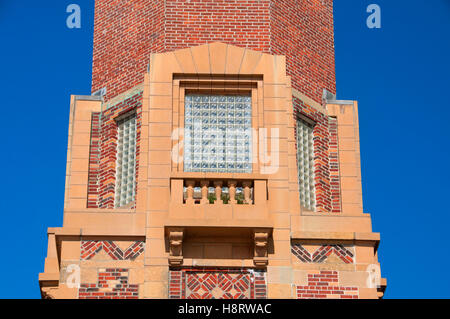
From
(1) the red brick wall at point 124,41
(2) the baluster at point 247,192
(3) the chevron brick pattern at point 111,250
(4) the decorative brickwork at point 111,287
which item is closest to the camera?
(4) the decorative brickwork at point 111,287

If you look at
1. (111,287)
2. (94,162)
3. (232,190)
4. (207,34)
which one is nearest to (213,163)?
(232,190)

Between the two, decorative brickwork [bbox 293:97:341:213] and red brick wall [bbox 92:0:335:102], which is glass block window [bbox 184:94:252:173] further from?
red brick wall [bbox 92:0:335:102]

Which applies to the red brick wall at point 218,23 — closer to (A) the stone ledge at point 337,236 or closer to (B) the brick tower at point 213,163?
(B) the brick tower at point 213,163

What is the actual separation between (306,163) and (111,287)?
20.2 feet

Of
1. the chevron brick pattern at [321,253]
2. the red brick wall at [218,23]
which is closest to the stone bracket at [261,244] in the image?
the chevron brick pattern at [321,253]

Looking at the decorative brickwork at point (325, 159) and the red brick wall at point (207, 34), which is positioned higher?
the red brick wall at point (207, 34)

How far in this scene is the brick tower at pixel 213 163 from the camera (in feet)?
90.6

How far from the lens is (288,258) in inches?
1097

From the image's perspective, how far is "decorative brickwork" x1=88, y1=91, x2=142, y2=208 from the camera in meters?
30.0

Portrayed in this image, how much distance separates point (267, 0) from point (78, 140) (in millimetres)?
6041

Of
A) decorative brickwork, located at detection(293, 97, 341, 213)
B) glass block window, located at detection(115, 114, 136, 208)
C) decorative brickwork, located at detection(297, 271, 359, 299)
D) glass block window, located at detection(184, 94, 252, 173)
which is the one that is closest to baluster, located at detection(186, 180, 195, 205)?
glass block window, located at detection(184, 94, 252, 173)

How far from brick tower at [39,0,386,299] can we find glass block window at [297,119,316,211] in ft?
0.11

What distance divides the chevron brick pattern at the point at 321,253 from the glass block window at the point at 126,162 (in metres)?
4.27
